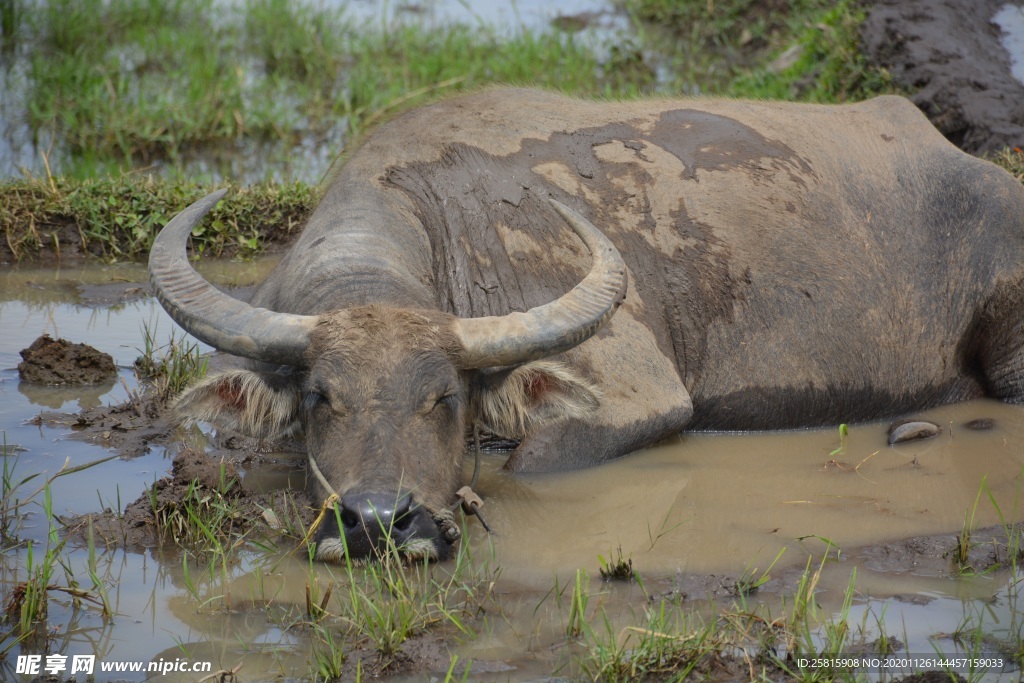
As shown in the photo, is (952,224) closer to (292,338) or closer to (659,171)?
(659,171)

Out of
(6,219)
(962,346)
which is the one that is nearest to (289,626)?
(962,346)

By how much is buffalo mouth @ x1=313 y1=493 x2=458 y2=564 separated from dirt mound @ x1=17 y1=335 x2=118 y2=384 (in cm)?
226

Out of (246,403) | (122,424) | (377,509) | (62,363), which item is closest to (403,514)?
(377,509)

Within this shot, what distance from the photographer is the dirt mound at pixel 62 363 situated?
18.2 ft

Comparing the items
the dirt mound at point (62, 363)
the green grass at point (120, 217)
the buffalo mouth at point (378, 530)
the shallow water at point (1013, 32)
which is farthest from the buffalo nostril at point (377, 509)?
the shallow water at point (1013, 32)

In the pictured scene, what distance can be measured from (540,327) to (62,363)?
8.62 feet

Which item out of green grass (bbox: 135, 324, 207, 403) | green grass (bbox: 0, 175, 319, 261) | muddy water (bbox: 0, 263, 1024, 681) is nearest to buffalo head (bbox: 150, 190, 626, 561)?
muddy water (bbox: 0, 263, 1024, 681)

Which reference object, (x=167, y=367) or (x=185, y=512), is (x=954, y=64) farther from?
(x=185, y=512)

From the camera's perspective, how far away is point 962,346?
19.8 ft

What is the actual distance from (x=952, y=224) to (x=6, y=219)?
16.7 ft

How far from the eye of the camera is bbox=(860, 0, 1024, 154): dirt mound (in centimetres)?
798

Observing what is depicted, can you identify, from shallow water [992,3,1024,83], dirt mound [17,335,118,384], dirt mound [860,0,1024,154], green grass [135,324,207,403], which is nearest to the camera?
green grass [135,324,207,403]

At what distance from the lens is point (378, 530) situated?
367 centimetres

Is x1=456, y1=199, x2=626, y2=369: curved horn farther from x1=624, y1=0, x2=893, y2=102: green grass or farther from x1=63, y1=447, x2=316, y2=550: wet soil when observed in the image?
x1=624, y1=0, x2=893, y2=102: green grass
